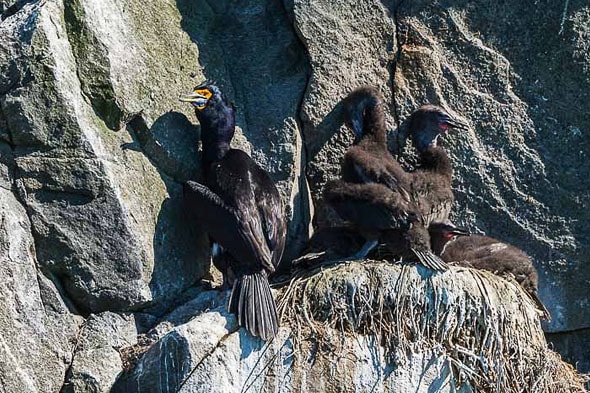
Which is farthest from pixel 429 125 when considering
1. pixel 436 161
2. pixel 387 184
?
pixel 387 184

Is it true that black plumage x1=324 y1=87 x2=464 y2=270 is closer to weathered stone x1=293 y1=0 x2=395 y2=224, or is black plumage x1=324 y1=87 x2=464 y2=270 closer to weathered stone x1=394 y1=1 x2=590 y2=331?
weathered stone x1=293 y1=0 x2=395 y2=224

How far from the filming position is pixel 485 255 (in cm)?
888

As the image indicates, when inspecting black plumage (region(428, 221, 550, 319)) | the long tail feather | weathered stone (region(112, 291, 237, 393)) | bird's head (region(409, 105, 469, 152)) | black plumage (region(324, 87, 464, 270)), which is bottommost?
weathered stone (region(112, 291, 237, 393))

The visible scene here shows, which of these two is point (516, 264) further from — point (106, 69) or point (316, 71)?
point (106, 69)

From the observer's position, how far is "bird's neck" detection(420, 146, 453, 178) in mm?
9055

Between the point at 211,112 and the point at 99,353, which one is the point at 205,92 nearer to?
the point at 211,112

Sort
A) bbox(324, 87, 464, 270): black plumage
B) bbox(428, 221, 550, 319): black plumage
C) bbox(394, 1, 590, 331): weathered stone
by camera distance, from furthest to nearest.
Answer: bbox(394, 1, 590, 331): weathered stone < bbox(428, 221, 550, 319): black plumage < bbox(324, 87, 464, 270): black plumage

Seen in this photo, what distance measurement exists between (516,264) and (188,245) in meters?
2.06

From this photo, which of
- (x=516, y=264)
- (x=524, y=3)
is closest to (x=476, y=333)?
(x=516, y=264)

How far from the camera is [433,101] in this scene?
944 cm

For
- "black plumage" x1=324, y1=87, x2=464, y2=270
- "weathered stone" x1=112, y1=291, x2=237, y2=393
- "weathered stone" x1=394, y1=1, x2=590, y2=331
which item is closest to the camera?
"weathered stone" x1=112, y1=291, x2=237, y2=393

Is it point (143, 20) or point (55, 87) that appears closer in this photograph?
point (55, 87)

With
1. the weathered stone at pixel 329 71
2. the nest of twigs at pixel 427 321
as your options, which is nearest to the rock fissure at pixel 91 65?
the weathered stone at pixel 329 71

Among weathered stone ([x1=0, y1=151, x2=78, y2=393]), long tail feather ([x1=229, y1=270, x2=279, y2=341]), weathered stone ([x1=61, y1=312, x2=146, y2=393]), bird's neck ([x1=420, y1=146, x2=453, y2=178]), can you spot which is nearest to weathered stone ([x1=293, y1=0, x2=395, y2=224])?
bird's neck ([x1=420, y1=146, x2=453, y2=178])
